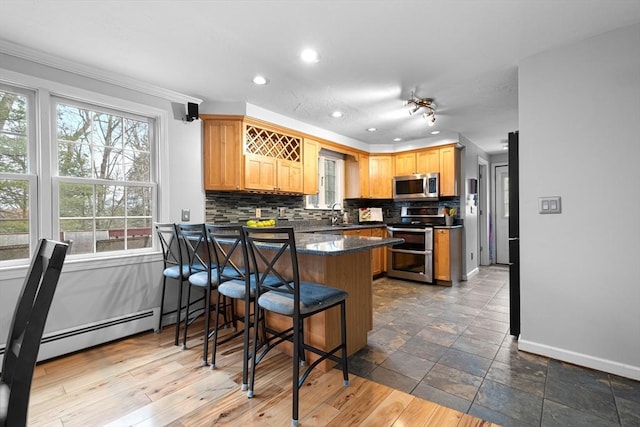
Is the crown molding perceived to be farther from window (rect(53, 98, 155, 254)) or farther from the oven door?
the oven door

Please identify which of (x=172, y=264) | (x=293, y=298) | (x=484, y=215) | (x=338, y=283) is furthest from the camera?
(x=484, y=215)

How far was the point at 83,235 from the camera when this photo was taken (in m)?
2.62

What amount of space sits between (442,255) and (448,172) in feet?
4.29

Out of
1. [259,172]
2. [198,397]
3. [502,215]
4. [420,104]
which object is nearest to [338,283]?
[198,397]

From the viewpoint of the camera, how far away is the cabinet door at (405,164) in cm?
525

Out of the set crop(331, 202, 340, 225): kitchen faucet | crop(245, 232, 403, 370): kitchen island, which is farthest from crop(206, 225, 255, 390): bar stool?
crop(331, 202, 340, 225): kitchen faucet

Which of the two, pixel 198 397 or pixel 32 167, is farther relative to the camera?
pixel 32 167

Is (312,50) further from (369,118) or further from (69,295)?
(69,295)

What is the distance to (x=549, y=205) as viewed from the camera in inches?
90.4

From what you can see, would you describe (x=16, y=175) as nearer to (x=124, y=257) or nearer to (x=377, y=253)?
(x=124, y=257)

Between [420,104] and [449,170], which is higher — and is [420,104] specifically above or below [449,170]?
above

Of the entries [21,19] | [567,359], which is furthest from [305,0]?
[567,359]

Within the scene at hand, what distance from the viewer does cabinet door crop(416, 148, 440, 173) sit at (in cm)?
497

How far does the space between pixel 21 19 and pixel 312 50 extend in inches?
72.6
